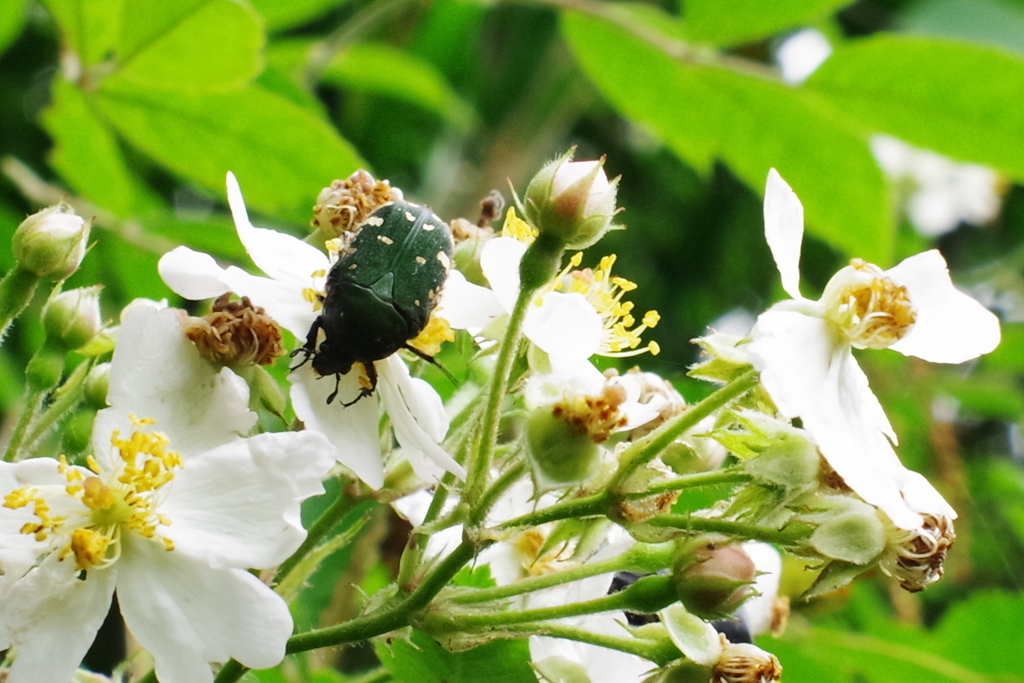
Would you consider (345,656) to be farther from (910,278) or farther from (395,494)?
(910,278)

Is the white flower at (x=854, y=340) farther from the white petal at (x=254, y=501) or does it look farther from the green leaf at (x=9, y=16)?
the green leaf at (x=9, y=16)

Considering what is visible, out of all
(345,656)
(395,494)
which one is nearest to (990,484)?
(345,656)

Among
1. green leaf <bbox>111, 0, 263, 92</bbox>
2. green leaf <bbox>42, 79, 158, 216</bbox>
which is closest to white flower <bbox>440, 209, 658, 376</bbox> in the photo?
green leaf <bbox>111, 0, 263, 92</bbox>

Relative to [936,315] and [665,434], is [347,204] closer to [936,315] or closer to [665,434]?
[665,434]

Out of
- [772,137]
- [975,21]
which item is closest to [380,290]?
[772,137]

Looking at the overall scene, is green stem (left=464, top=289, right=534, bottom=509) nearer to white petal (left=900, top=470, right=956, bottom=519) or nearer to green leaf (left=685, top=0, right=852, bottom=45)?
white petal (left=900, top=470, right=956, bottom=519)

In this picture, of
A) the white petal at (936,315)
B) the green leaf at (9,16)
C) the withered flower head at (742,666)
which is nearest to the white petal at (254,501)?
the withered flower head at (742,666)

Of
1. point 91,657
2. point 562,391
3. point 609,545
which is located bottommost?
point 91,657
